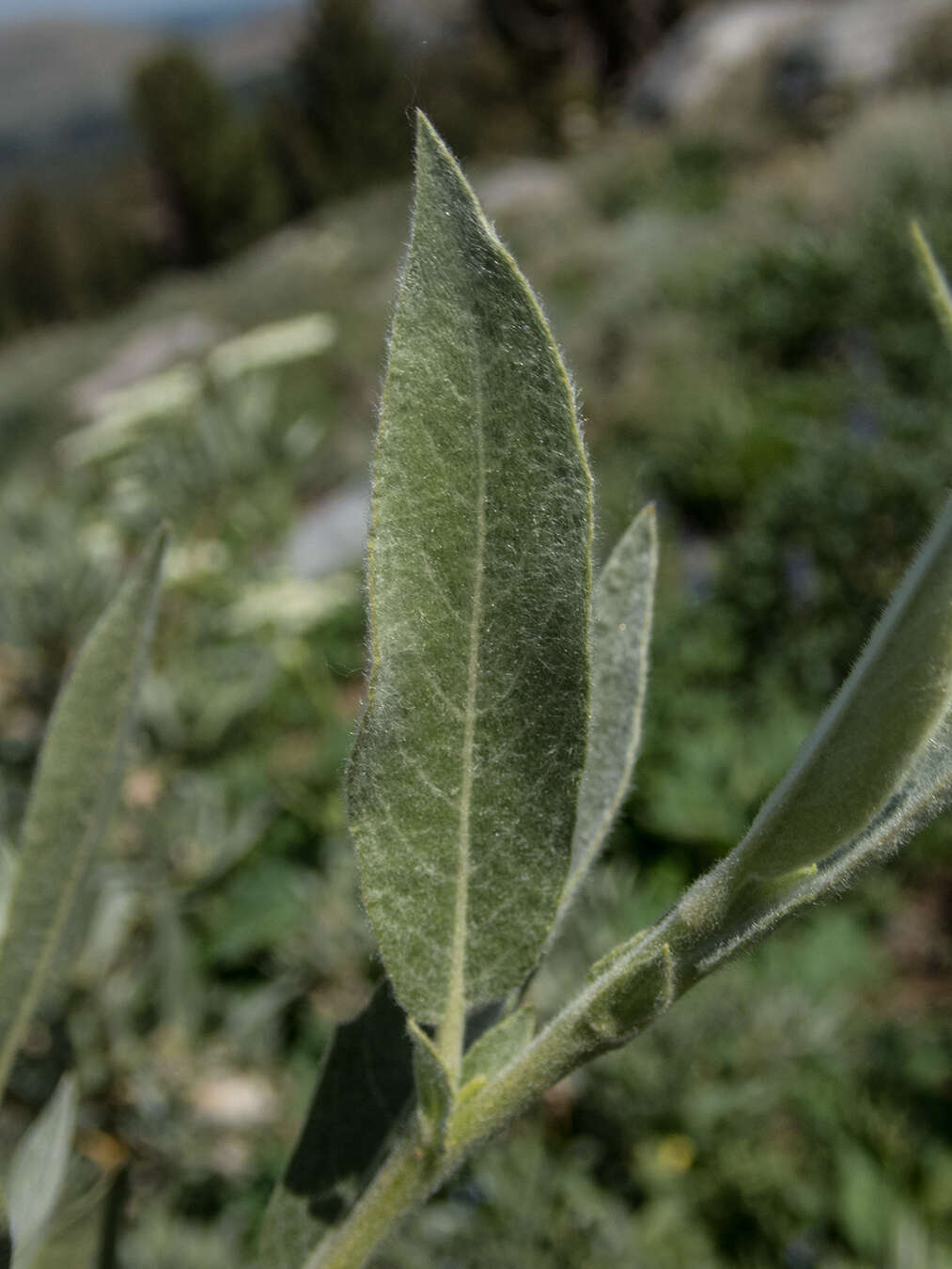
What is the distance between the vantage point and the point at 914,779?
12.6 inches

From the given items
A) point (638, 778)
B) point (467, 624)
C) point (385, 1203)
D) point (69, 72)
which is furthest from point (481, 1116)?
point (69, 72)

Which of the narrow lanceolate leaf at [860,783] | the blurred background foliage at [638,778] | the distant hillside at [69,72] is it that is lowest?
the distant hillside at [69,72]

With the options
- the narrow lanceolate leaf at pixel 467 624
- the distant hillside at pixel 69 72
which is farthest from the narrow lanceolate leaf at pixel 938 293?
the distant hillside at pixel 69 72

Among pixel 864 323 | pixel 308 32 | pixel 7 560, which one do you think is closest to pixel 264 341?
pixel 7 560

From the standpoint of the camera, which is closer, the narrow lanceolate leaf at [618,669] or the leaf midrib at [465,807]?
the leaf midrib at [465,807]

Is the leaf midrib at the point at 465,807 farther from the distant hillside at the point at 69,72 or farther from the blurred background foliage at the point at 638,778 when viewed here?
the distant hillside at the point at 69,72

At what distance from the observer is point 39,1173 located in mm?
508

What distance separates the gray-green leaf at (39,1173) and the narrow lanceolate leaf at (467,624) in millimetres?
250

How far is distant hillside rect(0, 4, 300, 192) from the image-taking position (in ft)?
295

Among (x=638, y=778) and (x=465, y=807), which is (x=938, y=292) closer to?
(x=465, y=807)

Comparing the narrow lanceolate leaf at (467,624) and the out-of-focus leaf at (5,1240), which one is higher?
the narrow lanceolate leaf at (467,624)

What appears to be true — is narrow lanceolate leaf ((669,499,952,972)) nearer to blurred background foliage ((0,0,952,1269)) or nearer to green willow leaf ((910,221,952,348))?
green willow leaf ((910,221,952,348))

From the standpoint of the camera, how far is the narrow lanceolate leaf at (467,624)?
31 centimetres

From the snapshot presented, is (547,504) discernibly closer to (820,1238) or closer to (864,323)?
(820,1238)
